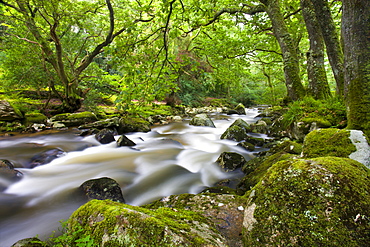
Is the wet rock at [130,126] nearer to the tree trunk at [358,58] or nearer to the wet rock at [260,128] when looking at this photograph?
the wet rock at [260,128]

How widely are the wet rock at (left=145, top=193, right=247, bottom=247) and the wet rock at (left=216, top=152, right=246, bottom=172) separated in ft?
7.46

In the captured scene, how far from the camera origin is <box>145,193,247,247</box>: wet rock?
5.45ft

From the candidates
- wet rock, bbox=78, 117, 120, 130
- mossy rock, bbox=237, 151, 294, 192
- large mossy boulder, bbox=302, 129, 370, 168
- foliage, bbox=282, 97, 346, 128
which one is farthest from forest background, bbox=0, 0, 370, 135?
wet rock, bbox=78, 117, 120, 130

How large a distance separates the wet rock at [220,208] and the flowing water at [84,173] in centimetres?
147

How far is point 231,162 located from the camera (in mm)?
4547

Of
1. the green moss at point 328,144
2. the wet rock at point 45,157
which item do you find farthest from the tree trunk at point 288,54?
the wet rock at point 45,157

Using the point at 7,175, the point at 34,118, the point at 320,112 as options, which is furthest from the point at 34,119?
the point at 320,112

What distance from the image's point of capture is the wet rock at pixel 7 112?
8.31 meters

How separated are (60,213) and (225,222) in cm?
277

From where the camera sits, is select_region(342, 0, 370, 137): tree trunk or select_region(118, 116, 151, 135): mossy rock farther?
select_region(118, 116, 151, 135): mossy rock

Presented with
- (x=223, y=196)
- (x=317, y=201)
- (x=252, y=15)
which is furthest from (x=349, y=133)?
(x=252, y=15)

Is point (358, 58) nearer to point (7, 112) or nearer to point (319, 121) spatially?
point (319, 121)

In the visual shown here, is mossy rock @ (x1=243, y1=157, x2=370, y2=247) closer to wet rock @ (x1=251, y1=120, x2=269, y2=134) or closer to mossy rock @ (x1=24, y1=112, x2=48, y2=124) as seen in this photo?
wet rock @ (x1=251, y1=120, x2=269, y2=134)

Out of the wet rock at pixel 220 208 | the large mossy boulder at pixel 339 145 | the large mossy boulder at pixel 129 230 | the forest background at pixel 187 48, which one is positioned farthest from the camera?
the forest background at pixel 187 48
